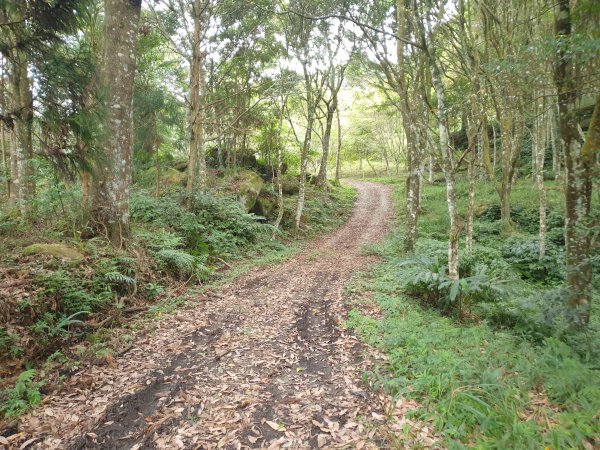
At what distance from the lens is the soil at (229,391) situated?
3.26m

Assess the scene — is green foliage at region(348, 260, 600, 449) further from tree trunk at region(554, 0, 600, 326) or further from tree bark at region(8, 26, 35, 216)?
tree bark at region(8, 26, 35, 216)

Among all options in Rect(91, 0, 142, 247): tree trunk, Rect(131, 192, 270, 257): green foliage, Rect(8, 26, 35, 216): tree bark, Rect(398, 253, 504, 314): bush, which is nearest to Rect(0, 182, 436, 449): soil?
Rect(398, 253, 504, 314): bush

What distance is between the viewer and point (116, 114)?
22.4 feet

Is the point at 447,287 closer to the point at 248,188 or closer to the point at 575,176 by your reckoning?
the point at 575,176

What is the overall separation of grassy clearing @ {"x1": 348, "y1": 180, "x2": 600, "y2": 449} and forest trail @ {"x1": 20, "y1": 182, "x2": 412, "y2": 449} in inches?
23.1

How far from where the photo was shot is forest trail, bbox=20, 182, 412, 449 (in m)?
3.27

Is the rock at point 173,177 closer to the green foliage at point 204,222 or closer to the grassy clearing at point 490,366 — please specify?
the green foliage at point 204,222

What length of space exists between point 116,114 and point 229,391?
6.03m

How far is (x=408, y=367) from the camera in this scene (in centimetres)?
Answer: 425

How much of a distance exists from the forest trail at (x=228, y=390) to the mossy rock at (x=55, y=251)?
80.1 inches

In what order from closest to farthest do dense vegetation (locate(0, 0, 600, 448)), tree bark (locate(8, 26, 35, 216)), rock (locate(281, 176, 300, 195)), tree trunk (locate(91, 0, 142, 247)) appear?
dense vegetation (locate(0, 0, 600, 448)) → tree bark (locate(8, 26, 35, 216)) → tree trunk (locate(91, 0, 142, 247)) → rock (locate(281, 176, 300, 195))

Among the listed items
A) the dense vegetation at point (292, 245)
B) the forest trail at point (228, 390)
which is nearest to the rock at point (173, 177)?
the dense vegetation at point (292, 245)

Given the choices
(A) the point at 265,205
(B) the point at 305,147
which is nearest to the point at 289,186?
(A) the point at 265,205

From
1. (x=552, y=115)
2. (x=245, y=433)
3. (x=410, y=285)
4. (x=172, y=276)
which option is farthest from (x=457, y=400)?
(x=552, y=115)
